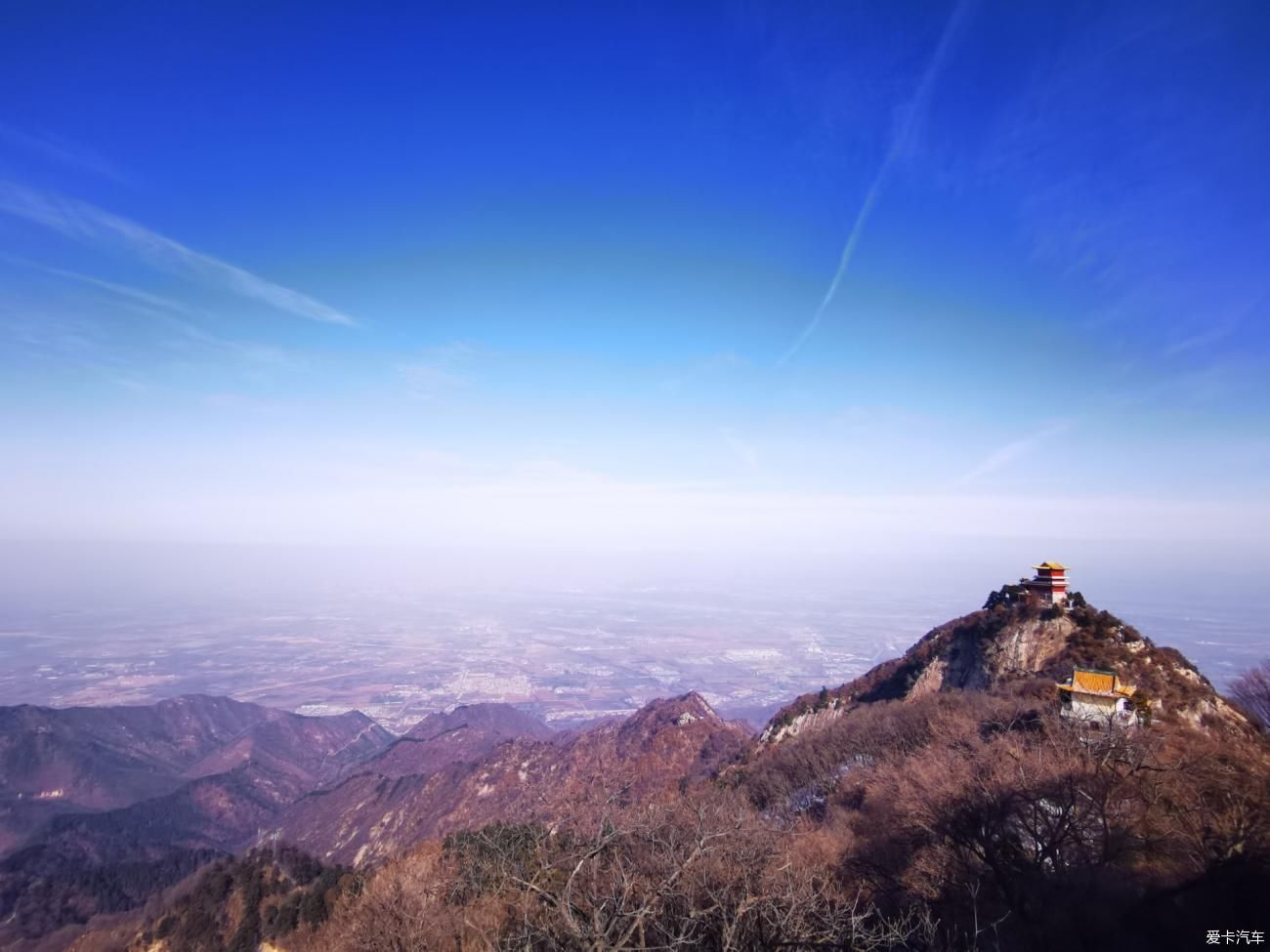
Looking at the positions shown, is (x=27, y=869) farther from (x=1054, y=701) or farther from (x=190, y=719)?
(x=1054, y=701)

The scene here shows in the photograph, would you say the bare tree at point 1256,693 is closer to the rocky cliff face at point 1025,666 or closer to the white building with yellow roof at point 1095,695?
the rocky cliff face at point 1025,666

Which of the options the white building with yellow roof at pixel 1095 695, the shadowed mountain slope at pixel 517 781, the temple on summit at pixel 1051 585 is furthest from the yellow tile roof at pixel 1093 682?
the shadowed mountain slope at pixel 517 781

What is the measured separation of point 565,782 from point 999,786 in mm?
46259

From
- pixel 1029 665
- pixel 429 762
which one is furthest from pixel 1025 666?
pixel 429 762

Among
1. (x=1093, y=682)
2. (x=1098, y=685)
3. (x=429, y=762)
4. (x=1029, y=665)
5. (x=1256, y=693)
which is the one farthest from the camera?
(x=429, y=762)

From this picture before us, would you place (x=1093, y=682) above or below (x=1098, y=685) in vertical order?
above

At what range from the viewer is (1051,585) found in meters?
35.5

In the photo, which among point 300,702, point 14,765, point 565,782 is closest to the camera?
point 565,782

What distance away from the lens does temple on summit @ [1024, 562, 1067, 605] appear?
3519cm

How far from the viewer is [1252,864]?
37.1 feet

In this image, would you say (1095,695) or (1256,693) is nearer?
(1256,693)

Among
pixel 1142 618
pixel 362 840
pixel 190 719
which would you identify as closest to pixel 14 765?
pixel 190 719

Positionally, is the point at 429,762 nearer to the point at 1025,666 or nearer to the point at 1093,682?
the point at 1025,666

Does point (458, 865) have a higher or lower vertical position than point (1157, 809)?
lower
